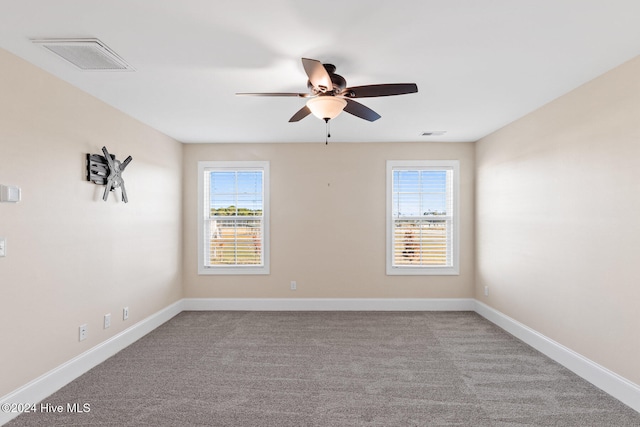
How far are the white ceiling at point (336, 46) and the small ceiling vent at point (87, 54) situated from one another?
7cm

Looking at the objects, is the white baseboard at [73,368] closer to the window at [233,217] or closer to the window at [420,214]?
the window at [233,217]

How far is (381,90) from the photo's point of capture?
8.01 ft

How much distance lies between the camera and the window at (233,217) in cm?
523

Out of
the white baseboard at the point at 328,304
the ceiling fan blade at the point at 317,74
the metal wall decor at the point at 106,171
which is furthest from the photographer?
the white baseboard at the point at 328,304

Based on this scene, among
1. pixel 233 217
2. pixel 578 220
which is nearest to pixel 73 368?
pixel 233 217

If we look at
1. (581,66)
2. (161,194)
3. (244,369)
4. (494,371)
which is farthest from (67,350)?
(581,66)

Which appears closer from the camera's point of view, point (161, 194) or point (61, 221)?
point (61, 221)

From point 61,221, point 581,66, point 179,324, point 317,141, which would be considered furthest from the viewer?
point 317,141

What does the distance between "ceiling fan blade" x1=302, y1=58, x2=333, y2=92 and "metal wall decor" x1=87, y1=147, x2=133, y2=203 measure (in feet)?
7.54

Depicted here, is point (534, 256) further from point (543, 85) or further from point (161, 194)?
point (161, 194)

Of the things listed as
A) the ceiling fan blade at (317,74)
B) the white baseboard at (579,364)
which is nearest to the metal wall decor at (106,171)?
the ceiling fan blade at (317,74)

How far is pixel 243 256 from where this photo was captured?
5.27 metres

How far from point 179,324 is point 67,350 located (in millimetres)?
1653

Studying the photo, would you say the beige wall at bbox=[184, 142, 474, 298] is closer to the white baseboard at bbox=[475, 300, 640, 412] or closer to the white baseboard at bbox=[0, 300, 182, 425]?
the white baseboard at bbox=[475, 300, 640, 412]
